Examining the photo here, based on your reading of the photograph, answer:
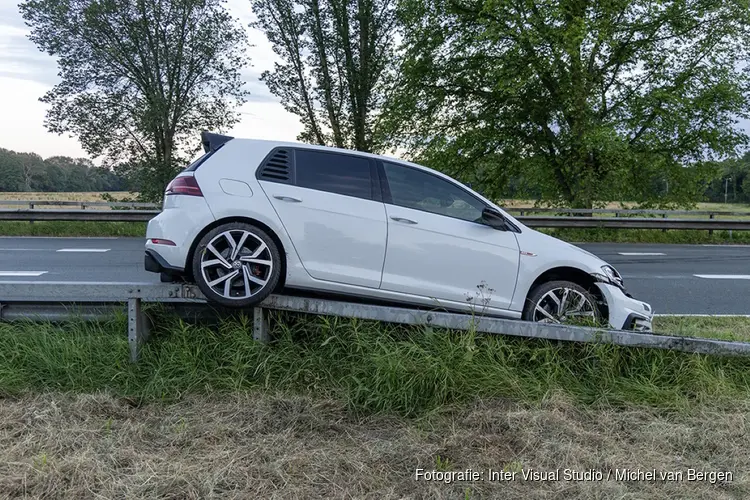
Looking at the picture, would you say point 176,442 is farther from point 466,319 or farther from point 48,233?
point 48,233

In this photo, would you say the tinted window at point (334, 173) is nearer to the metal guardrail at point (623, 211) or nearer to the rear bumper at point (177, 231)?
the rear bumper at point (177, 231)

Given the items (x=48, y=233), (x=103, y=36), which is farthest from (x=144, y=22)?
(x=48, y=233)

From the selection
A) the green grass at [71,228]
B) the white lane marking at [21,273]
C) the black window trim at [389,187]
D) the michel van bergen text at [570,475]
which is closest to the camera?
the michel van bergen text at [570,475]

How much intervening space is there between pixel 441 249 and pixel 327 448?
6.51 ft

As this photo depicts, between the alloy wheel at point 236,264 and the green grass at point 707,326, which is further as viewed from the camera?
the green grass at point 707,326

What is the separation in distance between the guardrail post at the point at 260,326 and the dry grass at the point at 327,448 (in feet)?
2.07

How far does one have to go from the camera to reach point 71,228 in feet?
55.1

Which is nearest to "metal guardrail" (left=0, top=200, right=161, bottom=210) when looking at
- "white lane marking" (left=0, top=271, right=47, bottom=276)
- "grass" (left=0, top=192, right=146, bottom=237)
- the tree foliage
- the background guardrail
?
the background guardrail

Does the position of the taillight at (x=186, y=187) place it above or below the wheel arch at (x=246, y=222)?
above

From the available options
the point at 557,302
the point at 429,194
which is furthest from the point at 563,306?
the point at 429,194

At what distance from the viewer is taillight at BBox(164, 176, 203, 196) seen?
455 centimetres

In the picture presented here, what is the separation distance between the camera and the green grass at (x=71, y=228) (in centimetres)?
1639

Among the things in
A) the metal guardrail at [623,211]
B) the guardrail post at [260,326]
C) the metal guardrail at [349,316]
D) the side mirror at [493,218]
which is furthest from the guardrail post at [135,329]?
the metal guardrail at [623,211]

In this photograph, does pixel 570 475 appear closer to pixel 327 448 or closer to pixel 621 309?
pixel 327 448
